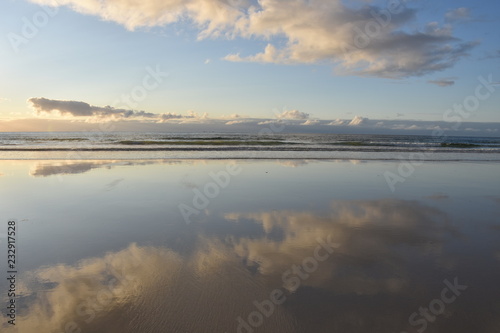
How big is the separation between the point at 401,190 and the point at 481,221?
431cm

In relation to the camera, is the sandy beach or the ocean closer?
the sandy beach

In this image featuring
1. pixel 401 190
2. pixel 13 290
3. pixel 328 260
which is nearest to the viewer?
pixel 13 290

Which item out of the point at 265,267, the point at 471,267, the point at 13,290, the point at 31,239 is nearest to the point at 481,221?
the point at 471,267

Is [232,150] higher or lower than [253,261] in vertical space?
higher

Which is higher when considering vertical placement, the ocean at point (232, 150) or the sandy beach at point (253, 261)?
the ocean at point (232, 150)

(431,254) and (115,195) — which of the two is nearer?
(431,254)

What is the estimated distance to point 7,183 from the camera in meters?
14.0

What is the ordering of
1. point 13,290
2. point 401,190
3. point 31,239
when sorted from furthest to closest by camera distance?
point 401,190 → point 31,239 → point 13,290

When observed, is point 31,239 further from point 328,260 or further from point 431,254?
point 431,254

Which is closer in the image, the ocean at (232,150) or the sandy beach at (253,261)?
the sandy beach at (253,261)

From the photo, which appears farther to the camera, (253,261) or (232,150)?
(232,150)

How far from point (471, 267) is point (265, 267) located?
398 cm

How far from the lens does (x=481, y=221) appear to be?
8.79m

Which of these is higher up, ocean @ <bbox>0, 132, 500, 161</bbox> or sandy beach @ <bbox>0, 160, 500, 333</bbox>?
ocean @ <bbox>0, 132, 500, 161</bbox>
